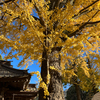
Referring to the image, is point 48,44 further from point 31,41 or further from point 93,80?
point 93,80

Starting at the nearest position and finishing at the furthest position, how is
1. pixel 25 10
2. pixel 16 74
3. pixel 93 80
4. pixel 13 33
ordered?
1. pixel 25 10
2. pixel 16 74
3. pixel 13 33
4. pixel 93 80

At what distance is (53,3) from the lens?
470 centimetres

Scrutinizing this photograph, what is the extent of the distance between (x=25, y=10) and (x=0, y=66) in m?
2.68

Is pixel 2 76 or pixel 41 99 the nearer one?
pixel 41 99

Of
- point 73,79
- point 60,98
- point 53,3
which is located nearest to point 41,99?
point 60,98

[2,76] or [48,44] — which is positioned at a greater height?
[48,44]

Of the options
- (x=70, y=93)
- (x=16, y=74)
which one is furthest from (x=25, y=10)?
(x=70, y=93)

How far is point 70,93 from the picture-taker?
1550 cm

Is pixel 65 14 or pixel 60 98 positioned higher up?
pixel 65 14

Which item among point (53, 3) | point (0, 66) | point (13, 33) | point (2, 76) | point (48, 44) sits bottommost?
point (2, 76)

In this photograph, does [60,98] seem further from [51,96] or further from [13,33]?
[13,33]

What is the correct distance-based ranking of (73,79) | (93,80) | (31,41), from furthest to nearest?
(73,79)
(93,80)
(31,41)

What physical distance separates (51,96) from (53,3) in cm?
390

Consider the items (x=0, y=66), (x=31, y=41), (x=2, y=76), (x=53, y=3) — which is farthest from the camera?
(x=53, y=3)
